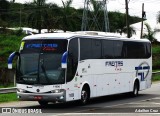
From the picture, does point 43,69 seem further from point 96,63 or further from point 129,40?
point 129,40

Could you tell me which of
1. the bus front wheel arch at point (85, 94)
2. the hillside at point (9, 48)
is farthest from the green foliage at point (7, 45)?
the bus front wheel arch at point (85, 94)

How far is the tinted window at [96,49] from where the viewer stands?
69.9 feet

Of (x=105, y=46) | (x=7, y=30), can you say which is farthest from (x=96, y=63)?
(x=7, y=30)

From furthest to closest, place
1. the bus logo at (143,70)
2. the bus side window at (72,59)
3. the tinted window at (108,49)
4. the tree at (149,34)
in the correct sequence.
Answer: the tree at (149,34)
the bus logo at (143,70)
the tinted window at (108,49)
the bus side window at (72,59)

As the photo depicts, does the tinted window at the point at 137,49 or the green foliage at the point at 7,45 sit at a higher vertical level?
the tinted window at the point at 137,49

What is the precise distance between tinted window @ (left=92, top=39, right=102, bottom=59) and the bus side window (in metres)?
1.71

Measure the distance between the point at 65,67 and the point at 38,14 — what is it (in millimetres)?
41733

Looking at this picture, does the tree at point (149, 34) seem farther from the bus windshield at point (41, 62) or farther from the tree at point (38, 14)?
the bus windshield at point (41, 62)

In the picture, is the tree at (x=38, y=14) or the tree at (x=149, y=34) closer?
the tree at (x=38, y=14)

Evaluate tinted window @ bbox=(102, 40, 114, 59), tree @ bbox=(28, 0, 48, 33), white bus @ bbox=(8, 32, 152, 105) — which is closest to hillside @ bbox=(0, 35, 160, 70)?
tree @ bbox=(28, 0, 48, 33)

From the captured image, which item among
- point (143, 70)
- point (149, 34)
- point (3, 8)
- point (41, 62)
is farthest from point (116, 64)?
point (3, 8)

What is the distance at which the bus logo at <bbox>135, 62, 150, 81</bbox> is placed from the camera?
2645cm

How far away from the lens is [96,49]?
21.5 m

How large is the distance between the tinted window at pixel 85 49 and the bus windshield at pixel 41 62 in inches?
47.3
